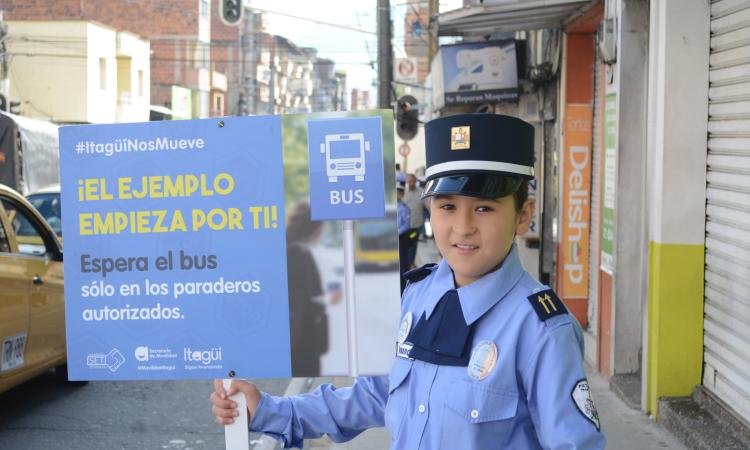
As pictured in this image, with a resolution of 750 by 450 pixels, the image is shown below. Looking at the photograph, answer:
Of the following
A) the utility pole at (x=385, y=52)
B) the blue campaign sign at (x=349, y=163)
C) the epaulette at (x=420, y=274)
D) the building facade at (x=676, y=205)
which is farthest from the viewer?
the utility pole at (x=385, y=52)

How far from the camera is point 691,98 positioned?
618cm

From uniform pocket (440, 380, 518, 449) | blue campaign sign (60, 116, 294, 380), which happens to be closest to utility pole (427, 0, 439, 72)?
blue campaign sign (60, 116, 294, 380)

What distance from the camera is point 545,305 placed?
7.16 ft

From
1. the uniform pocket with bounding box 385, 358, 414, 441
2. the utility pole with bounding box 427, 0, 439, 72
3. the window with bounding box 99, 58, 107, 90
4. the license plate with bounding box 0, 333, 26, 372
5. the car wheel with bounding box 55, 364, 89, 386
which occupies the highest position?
the window with bounding box 99, 58, 107, 90

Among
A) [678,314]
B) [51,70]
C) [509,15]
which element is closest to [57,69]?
[51,70]

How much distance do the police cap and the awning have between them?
7.18m

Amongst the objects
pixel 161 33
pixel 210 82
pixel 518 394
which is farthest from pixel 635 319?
pixel 210 82

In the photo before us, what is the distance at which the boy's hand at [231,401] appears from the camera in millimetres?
2691

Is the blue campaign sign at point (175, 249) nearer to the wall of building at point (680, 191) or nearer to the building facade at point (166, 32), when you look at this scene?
the wall of building at point (680, 191)

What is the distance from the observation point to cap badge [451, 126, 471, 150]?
7.58ft

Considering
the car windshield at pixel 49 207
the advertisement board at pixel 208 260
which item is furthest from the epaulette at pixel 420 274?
the car windshield at pixel 49 207

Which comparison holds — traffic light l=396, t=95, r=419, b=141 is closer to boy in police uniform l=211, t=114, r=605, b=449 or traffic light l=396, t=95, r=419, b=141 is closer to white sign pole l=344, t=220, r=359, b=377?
white sign pole l=344, t=220, r=359, b=377

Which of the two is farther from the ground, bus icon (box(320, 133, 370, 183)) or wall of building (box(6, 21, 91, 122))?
wall of building (box(6, 21, 91, 122))

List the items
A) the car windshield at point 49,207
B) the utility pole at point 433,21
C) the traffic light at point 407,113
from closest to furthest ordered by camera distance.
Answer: the utility pole at point 433,21 < the car windshield at point 49,207 < the traffic light at point 407,113
